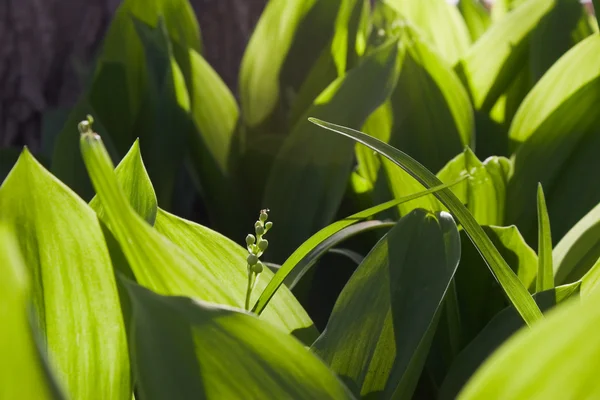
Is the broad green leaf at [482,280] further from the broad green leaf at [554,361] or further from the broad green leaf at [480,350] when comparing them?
the broad green leaf at [554,361]

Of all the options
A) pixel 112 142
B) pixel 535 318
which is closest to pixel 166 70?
pixel 112 142

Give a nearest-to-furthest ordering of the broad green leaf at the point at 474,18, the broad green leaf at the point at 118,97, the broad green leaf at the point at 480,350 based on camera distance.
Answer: the broad green leaf at the point at 480,350 < the broad green leaf at the point at 118,97 < the broad green leaf at the point at 474,18

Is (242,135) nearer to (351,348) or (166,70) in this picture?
(166,70)

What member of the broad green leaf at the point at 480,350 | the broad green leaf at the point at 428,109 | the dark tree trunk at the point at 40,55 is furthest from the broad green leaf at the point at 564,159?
the dark tree trunk at the point at 40,55

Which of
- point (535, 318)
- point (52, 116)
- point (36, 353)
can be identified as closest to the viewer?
point (36, 353)

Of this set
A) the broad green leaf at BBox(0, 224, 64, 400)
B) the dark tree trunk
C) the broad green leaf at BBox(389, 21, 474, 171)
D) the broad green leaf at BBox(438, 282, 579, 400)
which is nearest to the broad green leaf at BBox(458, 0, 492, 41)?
the broad green leaf at BBox(389, 21, 474, 171)

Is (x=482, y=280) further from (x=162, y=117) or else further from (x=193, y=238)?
(x=162, y=117)
